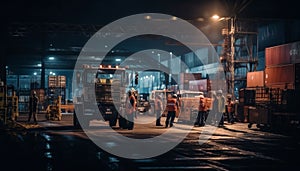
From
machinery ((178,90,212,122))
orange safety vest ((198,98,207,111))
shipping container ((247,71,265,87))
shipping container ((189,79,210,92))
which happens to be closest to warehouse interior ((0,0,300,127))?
shipping container ((247,71,265,87))

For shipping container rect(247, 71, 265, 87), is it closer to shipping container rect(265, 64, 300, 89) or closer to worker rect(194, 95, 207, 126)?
shipping container rect(265, 64, 300, 89)

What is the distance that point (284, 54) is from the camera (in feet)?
76.1

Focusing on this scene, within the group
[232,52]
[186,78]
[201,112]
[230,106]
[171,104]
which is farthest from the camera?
[186,78]

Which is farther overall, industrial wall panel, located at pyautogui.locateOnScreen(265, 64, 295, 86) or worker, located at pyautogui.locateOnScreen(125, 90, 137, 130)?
industrial wall panel, located at pyautogui.locateOnScreen(265, 64, 295, 86)

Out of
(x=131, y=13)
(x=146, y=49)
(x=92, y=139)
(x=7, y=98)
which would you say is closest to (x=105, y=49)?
(x=146, y=49)

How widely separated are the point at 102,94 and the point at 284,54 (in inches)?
363

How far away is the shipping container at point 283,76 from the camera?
21.6 metres

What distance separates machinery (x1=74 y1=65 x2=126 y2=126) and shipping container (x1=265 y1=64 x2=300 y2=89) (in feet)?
24.7

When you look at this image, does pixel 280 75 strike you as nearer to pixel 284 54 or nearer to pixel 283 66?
pixel 283 66

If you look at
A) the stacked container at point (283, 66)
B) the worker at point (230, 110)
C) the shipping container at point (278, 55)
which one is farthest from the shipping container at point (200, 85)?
the stacked container at point (283, 66)

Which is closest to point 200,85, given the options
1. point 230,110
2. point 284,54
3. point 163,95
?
point 163,95

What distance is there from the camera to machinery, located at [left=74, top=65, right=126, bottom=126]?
2081 centimetres

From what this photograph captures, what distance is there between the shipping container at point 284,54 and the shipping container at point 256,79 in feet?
2.71

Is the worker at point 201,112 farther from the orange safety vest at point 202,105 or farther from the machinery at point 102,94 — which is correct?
the machinery at point 102,94
